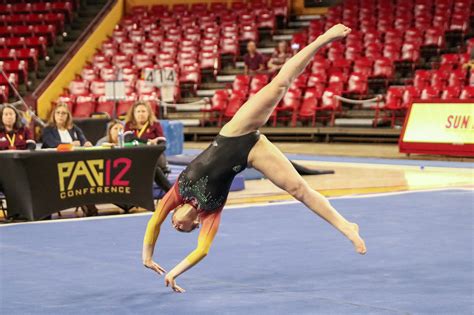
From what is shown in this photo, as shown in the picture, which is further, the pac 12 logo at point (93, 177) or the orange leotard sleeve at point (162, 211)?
the pac 12 logo at point (93, 177)

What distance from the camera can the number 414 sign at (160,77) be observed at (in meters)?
20.9

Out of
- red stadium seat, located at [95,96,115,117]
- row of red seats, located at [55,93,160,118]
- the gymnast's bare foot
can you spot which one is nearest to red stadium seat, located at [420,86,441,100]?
row of red seats, located at [55,93,160,118]

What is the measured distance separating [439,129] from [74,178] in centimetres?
952

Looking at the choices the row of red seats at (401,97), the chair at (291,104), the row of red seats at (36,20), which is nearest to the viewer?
the row of red seats at (401,97)

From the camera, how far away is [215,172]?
6.81 m

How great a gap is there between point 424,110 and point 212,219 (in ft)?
42.4

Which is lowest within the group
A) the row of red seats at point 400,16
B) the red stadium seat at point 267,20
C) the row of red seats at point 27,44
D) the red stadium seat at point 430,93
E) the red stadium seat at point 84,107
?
the red stadium seat at point 84,107

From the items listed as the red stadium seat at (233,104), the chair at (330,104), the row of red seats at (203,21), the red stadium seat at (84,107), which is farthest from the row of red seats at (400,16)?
the red stadium seat at (84,107)

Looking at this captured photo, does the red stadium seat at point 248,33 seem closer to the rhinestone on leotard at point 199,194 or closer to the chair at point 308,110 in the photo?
the chair at point 308,110

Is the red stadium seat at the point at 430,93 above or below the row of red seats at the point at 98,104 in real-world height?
above

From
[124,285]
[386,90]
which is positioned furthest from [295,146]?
[124,285]

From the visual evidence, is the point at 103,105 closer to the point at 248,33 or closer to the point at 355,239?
the point at 248,33

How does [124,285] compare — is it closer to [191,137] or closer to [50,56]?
[191,137]

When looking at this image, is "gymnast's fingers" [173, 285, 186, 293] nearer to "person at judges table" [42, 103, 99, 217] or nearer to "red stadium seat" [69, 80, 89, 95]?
"person at judges table" [42, 103, 99, 217]
